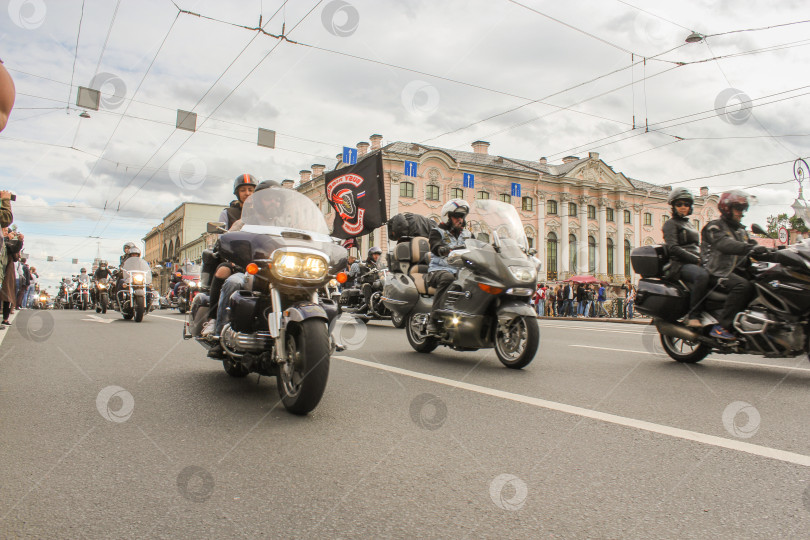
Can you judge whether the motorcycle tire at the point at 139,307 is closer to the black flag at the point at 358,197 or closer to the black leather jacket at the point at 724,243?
the black flag at the point at 358,197

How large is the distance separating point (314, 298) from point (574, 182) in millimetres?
50876

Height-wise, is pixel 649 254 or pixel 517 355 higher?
pixel 649 254

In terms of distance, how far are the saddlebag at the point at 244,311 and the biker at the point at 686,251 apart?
4467 mm

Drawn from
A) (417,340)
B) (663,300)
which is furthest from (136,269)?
(663,300)

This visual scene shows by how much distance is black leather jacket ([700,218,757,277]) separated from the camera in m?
5.85

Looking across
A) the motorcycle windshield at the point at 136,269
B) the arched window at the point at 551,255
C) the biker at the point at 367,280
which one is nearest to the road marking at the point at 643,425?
the biker at the point at 367,280

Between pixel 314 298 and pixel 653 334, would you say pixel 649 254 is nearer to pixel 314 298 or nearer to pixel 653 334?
pixel 653 334

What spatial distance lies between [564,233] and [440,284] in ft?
156

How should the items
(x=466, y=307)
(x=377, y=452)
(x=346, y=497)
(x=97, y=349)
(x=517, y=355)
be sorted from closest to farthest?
1. (x=346, y=497)
2. (x=377, y=452)
3. (x=517, y=355)
4. (x=466, y=307)
5. (x=97, y=349)

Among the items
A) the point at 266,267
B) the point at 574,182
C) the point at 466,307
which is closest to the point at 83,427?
the point at 266,267

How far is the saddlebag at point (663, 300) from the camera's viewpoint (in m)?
6.43

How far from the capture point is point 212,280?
16.5ft

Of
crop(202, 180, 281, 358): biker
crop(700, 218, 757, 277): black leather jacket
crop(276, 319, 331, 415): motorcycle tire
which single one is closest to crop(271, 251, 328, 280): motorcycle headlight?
crop(276, 319, 331, 415): motorcycle tire

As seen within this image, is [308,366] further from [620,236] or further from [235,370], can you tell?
[620,236]
